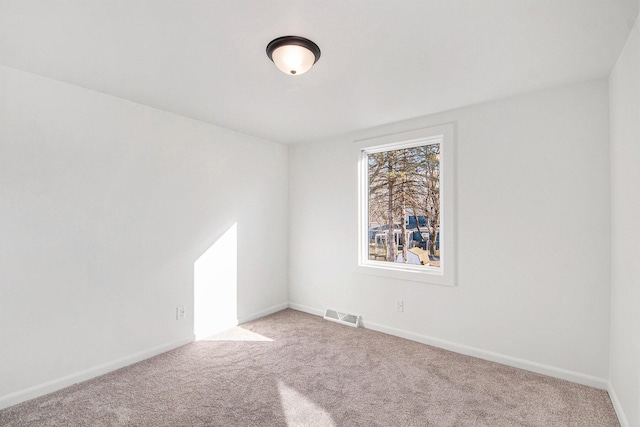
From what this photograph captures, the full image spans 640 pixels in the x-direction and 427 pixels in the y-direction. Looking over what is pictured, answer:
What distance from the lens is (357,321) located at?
380 cm

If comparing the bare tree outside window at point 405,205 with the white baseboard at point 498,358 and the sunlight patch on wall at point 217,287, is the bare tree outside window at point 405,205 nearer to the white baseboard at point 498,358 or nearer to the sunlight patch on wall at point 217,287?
the white baseboard at point 498,358

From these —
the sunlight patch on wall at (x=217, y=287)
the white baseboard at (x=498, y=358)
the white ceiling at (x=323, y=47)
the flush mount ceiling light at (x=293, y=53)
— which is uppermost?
the white ceiling at (x=323, y=47)

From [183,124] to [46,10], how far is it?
1.68 metres

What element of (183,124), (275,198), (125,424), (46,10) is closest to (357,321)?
(275,198)

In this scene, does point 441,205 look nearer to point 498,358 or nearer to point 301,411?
point 498,358

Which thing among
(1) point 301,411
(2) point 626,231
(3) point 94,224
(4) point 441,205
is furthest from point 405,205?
(3) point 94,224

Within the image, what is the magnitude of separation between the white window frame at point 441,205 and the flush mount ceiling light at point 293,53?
175 centimetres

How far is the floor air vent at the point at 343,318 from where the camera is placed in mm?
3827

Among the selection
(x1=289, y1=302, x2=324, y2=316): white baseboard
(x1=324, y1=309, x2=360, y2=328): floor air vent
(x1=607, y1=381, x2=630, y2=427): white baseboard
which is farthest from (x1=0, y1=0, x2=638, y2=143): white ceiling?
(x1=289, y1=302, x2=324, y2=316): white baseboard

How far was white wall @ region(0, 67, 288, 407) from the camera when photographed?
229 cm

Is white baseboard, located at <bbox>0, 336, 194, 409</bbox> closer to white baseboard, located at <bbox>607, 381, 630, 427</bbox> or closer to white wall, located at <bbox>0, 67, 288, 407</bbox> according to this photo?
white wall, located at <bbox>0, 67, 288, 407</bbox>

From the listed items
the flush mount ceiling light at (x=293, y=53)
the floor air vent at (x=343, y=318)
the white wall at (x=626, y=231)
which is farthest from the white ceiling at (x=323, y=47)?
the floor air vent at (x=343, y=318)

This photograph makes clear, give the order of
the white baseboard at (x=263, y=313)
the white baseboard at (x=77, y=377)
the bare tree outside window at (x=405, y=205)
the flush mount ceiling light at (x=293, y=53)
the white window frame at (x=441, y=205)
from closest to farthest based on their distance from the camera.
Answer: the flush mount ceiling light at (x=293, y=53) < the white baseboard at (x=77, y=377) < the white window frame at (x=441, y=205) < the bare tree outside window at (x=405, y=205) < the white baseboard at (x=263, y=313)

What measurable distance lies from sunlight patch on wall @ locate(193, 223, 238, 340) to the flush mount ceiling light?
231 centimetres
